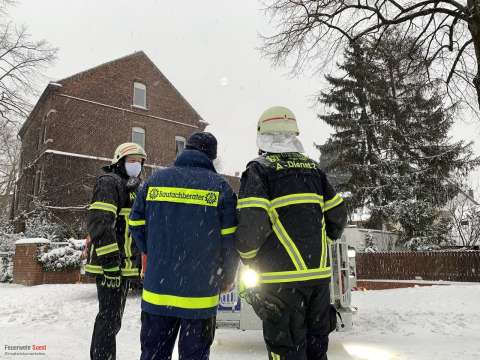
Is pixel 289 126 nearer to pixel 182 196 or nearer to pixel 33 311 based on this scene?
pixel 182 196

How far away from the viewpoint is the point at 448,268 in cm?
1766

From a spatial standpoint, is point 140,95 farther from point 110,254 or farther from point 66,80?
point 110,254

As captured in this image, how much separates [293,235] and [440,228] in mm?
21330

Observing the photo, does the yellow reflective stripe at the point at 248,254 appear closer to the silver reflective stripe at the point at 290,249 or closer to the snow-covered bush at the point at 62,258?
the silver reflective stripe at the point at 290,249

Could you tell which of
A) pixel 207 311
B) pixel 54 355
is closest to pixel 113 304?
pixel 207 311

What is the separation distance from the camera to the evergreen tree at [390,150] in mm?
22047

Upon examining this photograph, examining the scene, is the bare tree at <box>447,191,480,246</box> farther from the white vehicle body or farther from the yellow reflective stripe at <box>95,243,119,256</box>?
the yellow reflective stripe at <box>95,243,119,256</box>

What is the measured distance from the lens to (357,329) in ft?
22.6

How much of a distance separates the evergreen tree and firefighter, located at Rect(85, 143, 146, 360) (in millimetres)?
18495

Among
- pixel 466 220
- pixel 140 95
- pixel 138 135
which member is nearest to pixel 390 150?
pixel 466 220

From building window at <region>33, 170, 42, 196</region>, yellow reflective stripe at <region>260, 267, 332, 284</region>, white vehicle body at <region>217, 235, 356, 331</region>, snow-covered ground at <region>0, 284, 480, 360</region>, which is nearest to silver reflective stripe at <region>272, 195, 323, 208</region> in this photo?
yellow reflective stripe at <region>260, 267, 332, 284</region>

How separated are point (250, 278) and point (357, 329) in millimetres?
4593

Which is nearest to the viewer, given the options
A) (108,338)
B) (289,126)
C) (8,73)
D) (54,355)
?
(289,126)

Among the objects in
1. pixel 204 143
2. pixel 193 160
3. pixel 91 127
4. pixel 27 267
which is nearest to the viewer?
pixel 193 160
